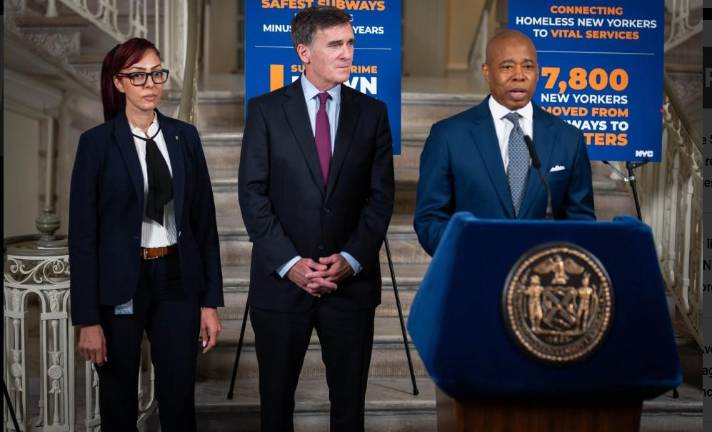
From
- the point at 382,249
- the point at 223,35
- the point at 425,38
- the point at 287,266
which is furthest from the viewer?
the point at 425,38

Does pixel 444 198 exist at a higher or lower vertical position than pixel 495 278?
higher

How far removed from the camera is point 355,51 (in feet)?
11.4

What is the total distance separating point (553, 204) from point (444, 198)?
0.25 meters

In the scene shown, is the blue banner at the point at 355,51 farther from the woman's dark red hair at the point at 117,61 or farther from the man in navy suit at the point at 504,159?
the man in navy suit at the point at 504,159

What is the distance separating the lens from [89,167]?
2.18 metres

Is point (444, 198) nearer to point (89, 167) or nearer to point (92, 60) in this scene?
point (89, 167)

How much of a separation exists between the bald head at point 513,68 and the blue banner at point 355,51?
1370 mm

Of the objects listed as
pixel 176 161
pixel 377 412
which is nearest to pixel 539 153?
pixel 176 161

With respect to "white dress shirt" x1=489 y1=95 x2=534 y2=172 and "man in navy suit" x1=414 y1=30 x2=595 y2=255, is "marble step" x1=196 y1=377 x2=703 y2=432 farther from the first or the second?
"white dress shirt" x1=489 y1=95 x2=534 y2=172

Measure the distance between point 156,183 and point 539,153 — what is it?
3.06 feet

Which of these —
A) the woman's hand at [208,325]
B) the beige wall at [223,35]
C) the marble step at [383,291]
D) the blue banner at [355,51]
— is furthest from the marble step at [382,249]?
the beige wall at [223,35]

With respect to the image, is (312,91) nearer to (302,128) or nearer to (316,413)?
(302,128)

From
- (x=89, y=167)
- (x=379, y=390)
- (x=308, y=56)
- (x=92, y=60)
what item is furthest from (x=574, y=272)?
(x=92, y=60)

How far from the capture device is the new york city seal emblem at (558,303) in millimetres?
1523
